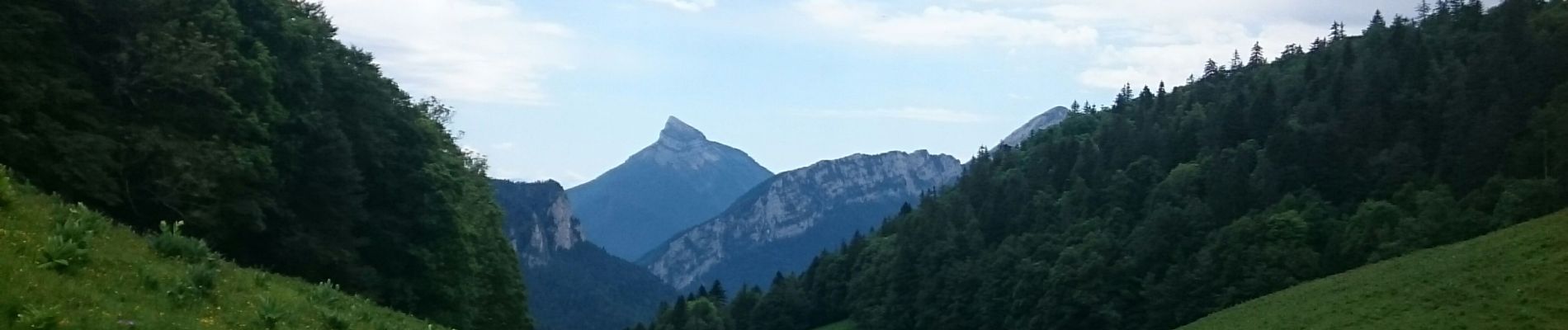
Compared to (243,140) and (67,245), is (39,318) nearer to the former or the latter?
(67,245)

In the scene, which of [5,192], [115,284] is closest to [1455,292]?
[115,284]

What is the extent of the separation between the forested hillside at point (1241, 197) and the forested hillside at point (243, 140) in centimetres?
7179

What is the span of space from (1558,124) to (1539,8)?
173 ft

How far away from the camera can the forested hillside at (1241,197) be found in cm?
9244

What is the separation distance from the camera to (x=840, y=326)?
156 meters

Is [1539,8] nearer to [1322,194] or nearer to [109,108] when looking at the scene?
[1322,194]

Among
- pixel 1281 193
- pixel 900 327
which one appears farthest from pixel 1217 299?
pixel 900 327

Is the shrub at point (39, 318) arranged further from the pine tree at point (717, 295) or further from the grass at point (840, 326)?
the pine tree at point (717, 295)

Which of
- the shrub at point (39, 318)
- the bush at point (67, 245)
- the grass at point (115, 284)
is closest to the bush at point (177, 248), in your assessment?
the grass at point (115, 284)

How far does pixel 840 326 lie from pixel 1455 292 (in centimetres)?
11246

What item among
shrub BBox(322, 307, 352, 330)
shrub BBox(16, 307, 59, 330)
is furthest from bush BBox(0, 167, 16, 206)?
shrub BBox(322, 307, 352, 330)

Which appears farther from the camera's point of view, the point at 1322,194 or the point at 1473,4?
the point at 1473,4

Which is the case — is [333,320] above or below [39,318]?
below

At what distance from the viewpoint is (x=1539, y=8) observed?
417ft
